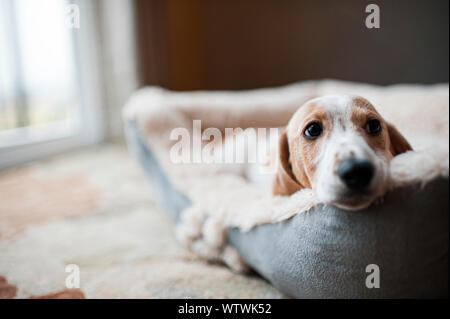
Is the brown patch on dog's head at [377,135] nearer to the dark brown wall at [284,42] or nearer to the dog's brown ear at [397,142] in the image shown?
the dog's brown ear at [397,142]

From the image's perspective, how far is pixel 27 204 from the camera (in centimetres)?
200

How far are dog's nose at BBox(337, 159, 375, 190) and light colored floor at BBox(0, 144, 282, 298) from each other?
1.63ft

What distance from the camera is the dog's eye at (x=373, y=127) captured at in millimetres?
985

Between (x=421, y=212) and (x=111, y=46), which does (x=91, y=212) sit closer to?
(x=421, y=212)

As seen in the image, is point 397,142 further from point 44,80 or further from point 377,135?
point 44,80

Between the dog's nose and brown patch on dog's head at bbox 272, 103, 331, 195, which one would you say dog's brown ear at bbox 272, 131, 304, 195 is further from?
the dog's nose

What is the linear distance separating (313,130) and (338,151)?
19 centimetres

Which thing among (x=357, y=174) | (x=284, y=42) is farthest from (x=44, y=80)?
(x=357, y=174)

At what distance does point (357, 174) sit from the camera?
0.79 metres

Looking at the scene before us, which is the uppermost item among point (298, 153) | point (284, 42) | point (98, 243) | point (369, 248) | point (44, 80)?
point (284, 42)

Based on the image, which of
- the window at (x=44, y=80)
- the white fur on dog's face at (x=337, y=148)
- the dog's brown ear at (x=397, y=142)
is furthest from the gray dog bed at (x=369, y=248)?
the window at (x=44, y=80)

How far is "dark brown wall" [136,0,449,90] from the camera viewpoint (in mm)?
2559

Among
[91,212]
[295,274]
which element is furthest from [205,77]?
[295,274]

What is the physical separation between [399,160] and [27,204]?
1851 mm
